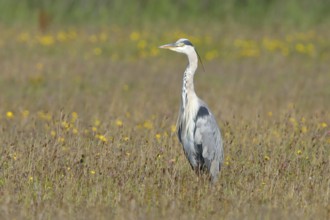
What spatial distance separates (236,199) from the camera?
6703 mm

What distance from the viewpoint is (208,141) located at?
7.65 m

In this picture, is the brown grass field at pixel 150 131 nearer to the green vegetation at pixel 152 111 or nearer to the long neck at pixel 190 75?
the green vegetation at pixel 152 111

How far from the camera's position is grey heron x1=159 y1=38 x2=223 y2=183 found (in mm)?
7617

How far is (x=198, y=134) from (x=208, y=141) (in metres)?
0.12

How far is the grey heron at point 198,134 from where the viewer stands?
762 centimetres

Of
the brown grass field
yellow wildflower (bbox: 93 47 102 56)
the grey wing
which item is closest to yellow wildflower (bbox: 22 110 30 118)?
the brown grass field

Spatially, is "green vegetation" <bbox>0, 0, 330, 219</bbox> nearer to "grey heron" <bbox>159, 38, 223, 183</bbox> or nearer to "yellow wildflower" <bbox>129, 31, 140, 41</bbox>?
"yellow wildflower" <bbox>129, 31, 140, 41</bbox>

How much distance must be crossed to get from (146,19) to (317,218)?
13806 mm

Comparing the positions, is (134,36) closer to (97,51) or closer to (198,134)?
(97,51)

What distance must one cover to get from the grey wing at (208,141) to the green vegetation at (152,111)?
194 mm

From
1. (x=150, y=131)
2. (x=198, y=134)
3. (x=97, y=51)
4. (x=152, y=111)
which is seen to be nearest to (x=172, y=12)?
(x=97, y=51)

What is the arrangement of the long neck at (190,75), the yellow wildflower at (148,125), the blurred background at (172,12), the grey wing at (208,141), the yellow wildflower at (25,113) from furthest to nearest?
the blurred background at (172,12), the yellow wildflower at (25,113), the yellow wildflower at (148,125), the long neck at (190,75), the grey wing at (208,141)

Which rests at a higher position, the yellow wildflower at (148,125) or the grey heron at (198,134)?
the grey heron at (198,134)

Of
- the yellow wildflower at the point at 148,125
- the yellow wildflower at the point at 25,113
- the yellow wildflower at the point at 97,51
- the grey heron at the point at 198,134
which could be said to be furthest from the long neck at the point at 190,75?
the yellow wildflower at the point at 97,51
